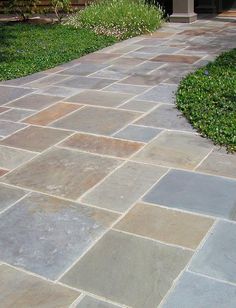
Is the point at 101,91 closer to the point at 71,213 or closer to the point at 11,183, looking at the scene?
the point at 11,183

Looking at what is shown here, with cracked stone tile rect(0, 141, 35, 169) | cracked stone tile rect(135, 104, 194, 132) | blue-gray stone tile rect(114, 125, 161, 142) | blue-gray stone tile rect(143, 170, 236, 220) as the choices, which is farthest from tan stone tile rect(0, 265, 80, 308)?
cracked stone tile rect(135, 104, 194, 132)

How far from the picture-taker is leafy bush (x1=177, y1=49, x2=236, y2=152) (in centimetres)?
489

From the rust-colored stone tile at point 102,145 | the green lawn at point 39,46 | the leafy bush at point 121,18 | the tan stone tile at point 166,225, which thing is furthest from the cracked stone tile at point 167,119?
the leafy bush at point 121,18

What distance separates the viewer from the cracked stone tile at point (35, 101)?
6169 mm

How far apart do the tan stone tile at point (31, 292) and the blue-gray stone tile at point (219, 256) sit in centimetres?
78

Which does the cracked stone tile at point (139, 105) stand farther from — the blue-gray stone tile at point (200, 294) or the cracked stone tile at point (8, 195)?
the blue-gray stone tile at point (200, 294)

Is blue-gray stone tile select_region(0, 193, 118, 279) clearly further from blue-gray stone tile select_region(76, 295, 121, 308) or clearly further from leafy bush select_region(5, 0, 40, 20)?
leafy bush select_region(5, 0, 40, 20)

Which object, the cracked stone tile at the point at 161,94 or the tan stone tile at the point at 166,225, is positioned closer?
the tan stone tile at the point at 166,225

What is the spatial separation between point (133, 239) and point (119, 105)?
3.06 metres

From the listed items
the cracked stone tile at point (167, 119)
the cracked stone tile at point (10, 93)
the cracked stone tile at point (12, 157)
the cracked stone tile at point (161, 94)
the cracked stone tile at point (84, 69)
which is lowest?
the cracked stone tile at point (12, 157)

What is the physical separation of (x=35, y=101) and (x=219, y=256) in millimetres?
4025

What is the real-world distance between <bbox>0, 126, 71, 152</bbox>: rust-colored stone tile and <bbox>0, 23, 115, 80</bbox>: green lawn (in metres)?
2.65

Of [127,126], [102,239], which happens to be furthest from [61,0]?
[102,239]

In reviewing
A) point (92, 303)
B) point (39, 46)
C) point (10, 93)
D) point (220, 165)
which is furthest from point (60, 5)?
point (92, 303)
